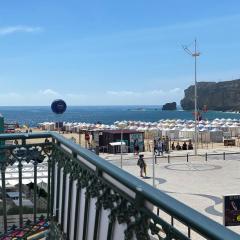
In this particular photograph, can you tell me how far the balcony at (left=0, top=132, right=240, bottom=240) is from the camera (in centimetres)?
173

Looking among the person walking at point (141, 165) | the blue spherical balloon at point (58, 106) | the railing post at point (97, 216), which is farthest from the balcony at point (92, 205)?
the person walking at point (141, 165)

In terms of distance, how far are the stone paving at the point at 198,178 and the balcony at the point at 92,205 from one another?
38.2 ft

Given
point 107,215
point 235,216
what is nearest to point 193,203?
point 235,216

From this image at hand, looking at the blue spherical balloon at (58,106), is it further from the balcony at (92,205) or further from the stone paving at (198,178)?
the balcony at (92,205)

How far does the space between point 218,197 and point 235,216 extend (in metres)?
9.73

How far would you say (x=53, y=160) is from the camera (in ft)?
13.7

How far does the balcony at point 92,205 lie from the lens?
173cm

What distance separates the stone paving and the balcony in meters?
11.6

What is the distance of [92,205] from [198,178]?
2478 centimetres

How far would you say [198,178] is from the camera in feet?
88.8

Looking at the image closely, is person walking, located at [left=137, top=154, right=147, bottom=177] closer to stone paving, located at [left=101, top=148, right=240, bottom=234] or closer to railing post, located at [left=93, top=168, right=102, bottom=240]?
stone paving, located at [left=101, top=148, right=240, bottom=234]

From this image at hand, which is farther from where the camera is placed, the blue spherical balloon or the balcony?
the blue spherical balloon

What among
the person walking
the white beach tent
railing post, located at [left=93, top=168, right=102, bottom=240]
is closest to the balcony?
railing post, located at [left=93, top=168, right=102, bottom=240]

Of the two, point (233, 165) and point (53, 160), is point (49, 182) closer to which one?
point (53, 160)
